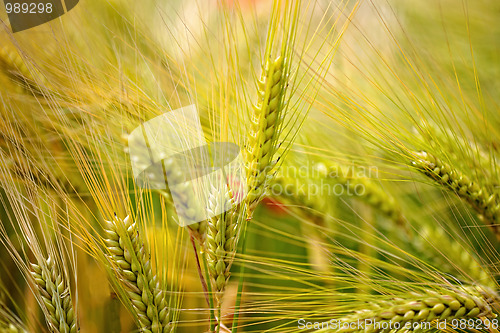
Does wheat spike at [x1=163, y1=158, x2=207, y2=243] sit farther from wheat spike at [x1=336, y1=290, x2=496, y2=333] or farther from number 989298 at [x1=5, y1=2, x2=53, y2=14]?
number 989298 at [x1=5, y1=2, x2=53, y2=14]

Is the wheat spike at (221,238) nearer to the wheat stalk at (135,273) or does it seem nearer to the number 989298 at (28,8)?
the wheat stalk at (135,273)

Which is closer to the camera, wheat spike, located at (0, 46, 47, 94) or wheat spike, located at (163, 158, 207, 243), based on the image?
wheat spike, located at (163, 158, 207, 243)

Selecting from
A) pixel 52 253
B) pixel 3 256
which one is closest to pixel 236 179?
pixel 52 253

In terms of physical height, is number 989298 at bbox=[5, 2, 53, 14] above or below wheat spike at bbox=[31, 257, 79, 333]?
above

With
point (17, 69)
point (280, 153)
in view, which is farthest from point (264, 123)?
point (17, 69)

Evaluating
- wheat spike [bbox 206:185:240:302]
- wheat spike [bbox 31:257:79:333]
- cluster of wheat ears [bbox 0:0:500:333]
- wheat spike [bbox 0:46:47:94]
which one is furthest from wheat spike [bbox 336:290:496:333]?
wheat spike [bbox 0:46:47:94]

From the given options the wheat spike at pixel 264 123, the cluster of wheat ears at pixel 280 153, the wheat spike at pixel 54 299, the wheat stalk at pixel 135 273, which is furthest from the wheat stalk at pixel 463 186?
the wheat spike at pixel 54 299

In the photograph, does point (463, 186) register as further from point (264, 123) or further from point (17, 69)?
point (17, 69)
